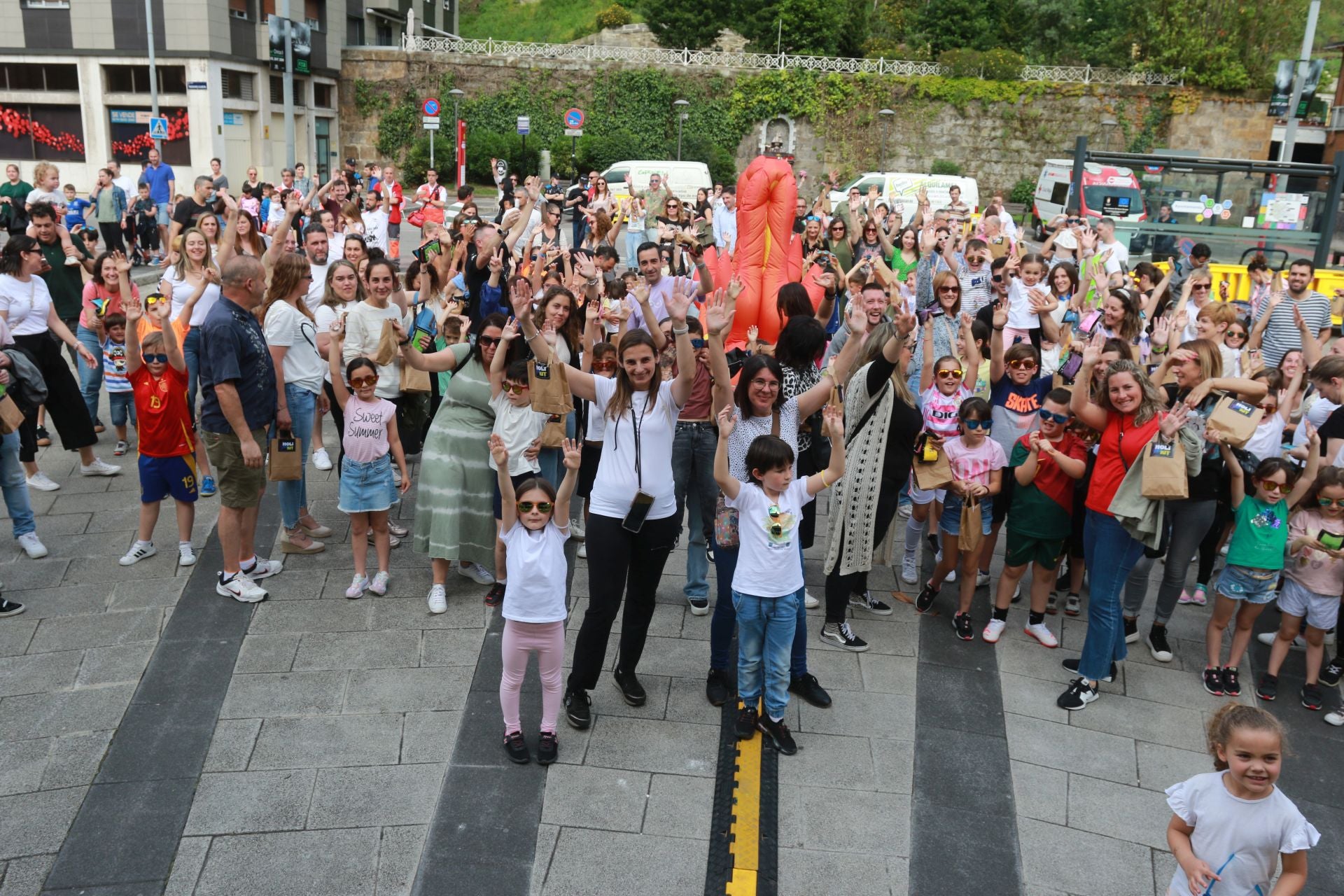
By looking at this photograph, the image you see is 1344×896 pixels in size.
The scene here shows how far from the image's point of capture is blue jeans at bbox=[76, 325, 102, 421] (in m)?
8.48

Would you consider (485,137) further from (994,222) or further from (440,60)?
(994,222)

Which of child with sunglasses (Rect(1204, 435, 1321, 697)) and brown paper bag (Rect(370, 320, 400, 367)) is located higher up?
brown paper bag (Rect(370, 320, 400, 367))

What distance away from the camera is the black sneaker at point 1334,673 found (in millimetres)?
5641

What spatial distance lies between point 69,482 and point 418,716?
4.32m

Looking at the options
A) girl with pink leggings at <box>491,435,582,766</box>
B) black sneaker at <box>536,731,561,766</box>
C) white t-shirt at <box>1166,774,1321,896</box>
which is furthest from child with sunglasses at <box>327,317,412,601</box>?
white t-shirt at <box>1166,774,1321,896</box>

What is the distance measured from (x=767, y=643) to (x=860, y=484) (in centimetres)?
135

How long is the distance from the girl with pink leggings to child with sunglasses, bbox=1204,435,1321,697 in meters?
3.42

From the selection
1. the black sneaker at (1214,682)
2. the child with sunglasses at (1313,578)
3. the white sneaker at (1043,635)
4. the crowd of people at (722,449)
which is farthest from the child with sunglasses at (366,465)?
the child with sunglasses at (1313,578)

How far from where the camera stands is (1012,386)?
6.28 m

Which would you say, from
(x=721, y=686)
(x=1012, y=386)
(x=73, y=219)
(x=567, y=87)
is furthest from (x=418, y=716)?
(x=567, y=87)

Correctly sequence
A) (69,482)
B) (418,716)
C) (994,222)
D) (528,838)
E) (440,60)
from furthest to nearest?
(440,60)
(994,222)
(69,482)
(418,716)
(528,838)

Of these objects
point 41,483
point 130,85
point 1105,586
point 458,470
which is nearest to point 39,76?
point 130,85

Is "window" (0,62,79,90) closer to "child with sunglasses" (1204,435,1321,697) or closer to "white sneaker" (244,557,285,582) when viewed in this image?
→ "white sneaker" (244,557,285,582)

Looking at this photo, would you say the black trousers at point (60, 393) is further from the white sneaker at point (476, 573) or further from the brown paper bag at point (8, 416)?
the white sneaker at point (476, 573)
